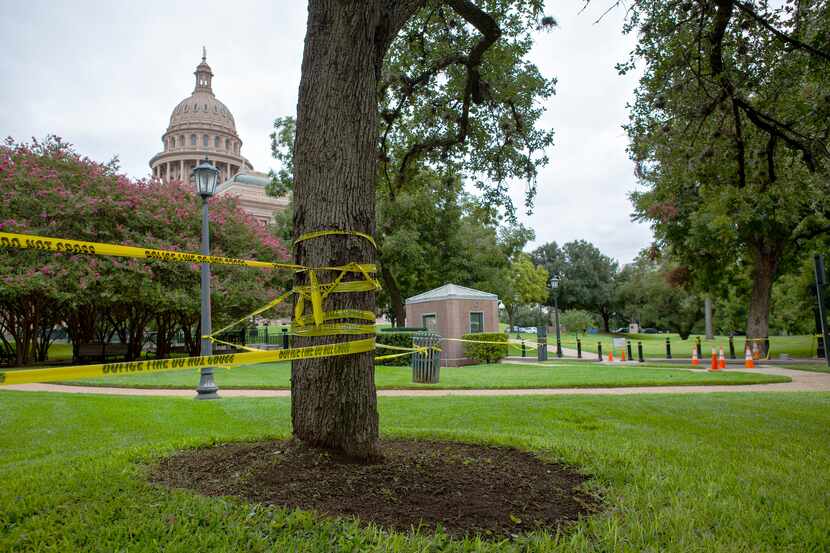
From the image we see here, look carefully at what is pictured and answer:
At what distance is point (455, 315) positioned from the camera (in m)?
19.1

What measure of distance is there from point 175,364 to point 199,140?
96.7 m

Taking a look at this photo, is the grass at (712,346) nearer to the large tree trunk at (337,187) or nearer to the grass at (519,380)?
the grass at (519,380)

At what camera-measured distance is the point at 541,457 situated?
14.2 ft

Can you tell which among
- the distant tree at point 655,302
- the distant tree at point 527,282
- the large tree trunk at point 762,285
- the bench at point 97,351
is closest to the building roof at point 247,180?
the distant tree at point 527,282

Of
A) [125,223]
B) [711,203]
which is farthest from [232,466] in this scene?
Result: [125,223]

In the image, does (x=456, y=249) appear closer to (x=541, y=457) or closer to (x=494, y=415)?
(x=494, y=415)

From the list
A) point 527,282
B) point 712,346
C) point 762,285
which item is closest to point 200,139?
point 527,282

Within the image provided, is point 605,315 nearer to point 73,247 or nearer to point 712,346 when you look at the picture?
point 712,346

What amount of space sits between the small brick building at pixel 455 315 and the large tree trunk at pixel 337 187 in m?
15.3

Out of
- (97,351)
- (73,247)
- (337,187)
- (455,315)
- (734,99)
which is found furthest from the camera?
(97,351)

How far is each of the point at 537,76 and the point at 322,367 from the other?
22.2 feet

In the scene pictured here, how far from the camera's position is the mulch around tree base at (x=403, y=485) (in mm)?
2904

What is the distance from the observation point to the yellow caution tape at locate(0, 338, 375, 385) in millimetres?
2484

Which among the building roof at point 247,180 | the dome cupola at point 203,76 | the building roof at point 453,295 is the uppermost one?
the dome cupola at point 203,76
